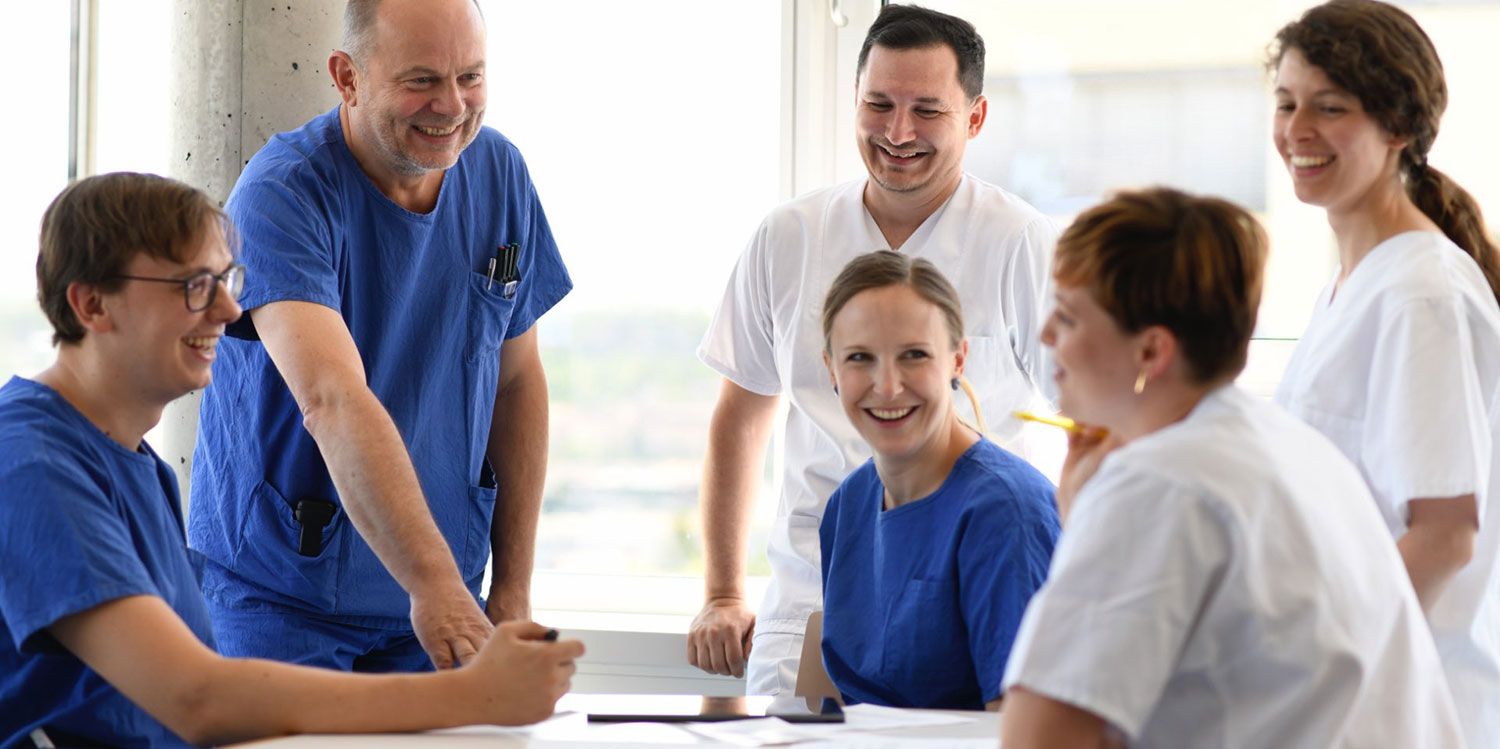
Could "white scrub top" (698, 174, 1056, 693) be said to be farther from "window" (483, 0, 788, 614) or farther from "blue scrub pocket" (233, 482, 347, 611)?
"blue scrub pocket" (233, 482, 347, 611)

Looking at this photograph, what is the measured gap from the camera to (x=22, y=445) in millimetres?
1520

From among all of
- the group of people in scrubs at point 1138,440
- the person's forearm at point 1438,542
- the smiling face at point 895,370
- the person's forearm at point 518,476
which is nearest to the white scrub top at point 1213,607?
the group of people in scrubs at point 1138,440

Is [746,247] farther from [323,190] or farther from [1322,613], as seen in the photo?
[1322,613]

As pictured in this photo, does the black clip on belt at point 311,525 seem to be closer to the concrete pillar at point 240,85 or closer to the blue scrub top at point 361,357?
the blue scrub top at point 361,357

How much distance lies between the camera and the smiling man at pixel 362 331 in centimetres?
212

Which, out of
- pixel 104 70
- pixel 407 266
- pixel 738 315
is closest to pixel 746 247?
pixel 738 315

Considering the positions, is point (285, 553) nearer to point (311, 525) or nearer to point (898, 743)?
point (311, 525)

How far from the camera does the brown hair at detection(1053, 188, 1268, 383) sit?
1142 millimetres

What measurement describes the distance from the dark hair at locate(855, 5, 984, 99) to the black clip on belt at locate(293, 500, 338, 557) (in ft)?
3.62

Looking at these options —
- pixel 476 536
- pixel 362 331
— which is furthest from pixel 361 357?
pixel 476 536

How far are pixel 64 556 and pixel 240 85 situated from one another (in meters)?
1.57

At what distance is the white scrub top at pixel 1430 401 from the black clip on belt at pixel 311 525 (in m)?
1.35

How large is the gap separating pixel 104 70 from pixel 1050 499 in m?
2.22

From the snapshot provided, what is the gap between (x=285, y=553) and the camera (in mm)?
2174
